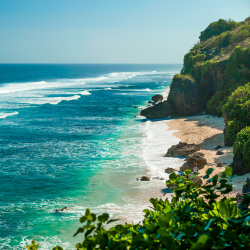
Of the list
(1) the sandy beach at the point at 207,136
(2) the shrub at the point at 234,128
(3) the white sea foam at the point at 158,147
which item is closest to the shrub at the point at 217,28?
(1) the sandy beach at the point at 207,136

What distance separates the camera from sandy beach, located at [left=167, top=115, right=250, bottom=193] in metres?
20.7

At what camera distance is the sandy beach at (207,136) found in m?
20.7

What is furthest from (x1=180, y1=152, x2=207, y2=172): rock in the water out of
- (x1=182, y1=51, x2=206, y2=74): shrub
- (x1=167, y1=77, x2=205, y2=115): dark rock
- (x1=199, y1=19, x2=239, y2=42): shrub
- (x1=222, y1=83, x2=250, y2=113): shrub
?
(x1=199, y1=19, x2=239, y2=42): shrub

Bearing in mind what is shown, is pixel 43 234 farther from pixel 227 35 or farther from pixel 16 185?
pixel 227 35

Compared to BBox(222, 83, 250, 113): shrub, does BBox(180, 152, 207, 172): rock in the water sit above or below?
below

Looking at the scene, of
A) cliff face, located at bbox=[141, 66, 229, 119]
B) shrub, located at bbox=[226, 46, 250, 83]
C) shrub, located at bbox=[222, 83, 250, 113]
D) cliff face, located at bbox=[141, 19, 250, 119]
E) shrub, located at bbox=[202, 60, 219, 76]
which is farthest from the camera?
cliff face, located at bbox=[141, 66, 229, 119]

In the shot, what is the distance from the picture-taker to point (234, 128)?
22.8 metres

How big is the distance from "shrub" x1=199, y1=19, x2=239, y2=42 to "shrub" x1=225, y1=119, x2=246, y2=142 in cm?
3988

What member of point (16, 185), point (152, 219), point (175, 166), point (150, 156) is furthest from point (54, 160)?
point (152, 219)

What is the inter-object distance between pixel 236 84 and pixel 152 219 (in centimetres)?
3662

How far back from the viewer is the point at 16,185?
68.5 feet

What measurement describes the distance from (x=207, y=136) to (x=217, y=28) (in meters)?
37.3

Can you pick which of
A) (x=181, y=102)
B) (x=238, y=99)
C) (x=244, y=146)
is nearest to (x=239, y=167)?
(x=244, y=146)

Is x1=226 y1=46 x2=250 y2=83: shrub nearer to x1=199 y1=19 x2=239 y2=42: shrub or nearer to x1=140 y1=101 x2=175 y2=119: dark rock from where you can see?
x1=140 y1=101 x2=175 y2=119: dark rock
